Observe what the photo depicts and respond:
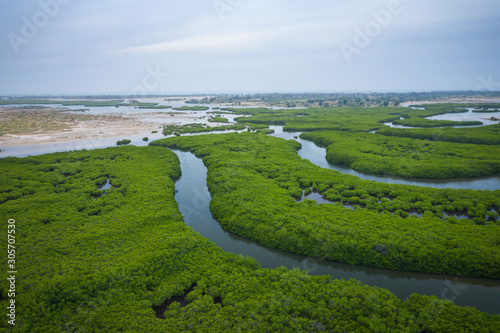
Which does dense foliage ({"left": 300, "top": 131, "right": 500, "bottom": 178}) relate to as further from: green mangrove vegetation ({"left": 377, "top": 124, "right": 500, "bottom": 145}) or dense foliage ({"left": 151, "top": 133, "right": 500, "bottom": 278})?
dense foliage ({"left": 151, "top": 133, "right": 500, "bottom": 278})

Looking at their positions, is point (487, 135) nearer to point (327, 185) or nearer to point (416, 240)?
point (327, 185)

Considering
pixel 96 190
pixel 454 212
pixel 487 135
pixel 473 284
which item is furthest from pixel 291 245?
pixel 487 135

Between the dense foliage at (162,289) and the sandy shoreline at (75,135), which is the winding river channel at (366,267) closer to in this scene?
the dense foliage at (162,289)

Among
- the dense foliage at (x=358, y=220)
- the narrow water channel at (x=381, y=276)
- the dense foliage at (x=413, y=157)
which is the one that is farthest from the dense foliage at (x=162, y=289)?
the dense foliage at (x=413, y=157)

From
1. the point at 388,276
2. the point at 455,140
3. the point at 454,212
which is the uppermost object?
the point at 455,140

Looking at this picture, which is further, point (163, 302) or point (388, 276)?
point (388, 276)

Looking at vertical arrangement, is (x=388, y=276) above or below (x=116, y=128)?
below

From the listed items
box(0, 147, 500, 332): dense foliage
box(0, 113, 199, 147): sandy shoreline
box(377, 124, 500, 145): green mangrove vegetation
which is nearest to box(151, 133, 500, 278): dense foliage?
box(0, 147, 500, 332): dense foliage

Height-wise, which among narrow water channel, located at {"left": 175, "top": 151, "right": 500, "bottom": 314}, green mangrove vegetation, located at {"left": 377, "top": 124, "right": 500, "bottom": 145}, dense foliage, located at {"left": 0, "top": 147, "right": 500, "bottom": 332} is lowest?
narrow water channel, located at {"left": 175, "top": 151, "right": 500, "bottom": 314}
